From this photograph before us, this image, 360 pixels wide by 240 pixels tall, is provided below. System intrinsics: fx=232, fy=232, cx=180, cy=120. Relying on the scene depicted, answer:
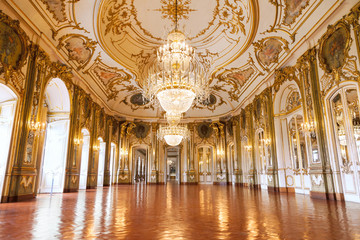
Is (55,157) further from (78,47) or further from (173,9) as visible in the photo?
(173,9)

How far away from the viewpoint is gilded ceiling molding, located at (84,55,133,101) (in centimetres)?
1115

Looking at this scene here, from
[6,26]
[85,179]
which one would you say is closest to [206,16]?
[6,26]

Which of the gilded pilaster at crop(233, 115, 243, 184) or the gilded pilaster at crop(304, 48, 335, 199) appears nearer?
the gilded pilaster at crop(304, 48, 335, 199)

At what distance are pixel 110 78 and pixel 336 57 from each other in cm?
1025

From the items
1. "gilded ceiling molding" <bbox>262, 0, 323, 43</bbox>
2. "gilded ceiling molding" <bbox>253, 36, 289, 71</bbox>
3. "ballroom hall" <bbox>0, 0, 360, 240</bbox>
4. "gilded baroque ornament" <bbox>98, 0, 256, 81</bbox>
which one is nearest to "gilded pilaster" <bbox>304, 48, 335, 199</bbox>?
"ballroom hall" <bbox>0, 0, 360, 240</bbox>

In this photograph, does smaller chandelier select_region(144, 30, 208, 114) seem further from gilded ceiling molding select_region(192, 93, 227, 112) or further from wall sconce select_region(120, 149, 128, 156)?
wall sconce select_region(120, 149, 128, 156)

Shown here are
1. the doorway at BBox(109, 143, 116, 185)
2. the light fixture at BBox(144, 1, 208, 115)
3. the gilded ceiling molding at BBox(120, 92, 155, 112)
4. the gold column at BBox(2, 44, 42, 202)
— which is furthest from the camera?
the doorway at BBox(109, 143, 116, 185)

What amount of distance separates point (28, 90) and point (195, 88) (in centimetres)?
508

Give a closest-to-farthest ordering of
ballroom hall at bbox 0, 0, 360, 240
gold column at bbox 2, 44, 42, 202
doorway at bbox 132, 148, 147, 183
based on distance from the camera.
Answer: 1. ballroom hall at bbox 0, 0, 360, 240
2. gold column at bbox 2, 44, 42, 202
3. doorway at bbox 132, 148, 147, 183

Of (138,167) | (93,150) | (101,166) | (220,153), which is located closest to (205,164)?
(220,153)

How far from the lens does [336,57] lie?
255 inches

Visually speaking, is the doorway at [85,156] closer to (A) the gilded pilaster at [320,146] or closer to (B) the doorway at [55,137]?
(B) the doorway at [55,137]

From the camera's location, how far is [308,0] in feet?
22.1

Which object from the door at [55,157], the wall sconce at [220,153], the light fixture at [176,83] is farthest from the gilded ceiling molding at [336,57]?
the wall sconce at [220,153]
